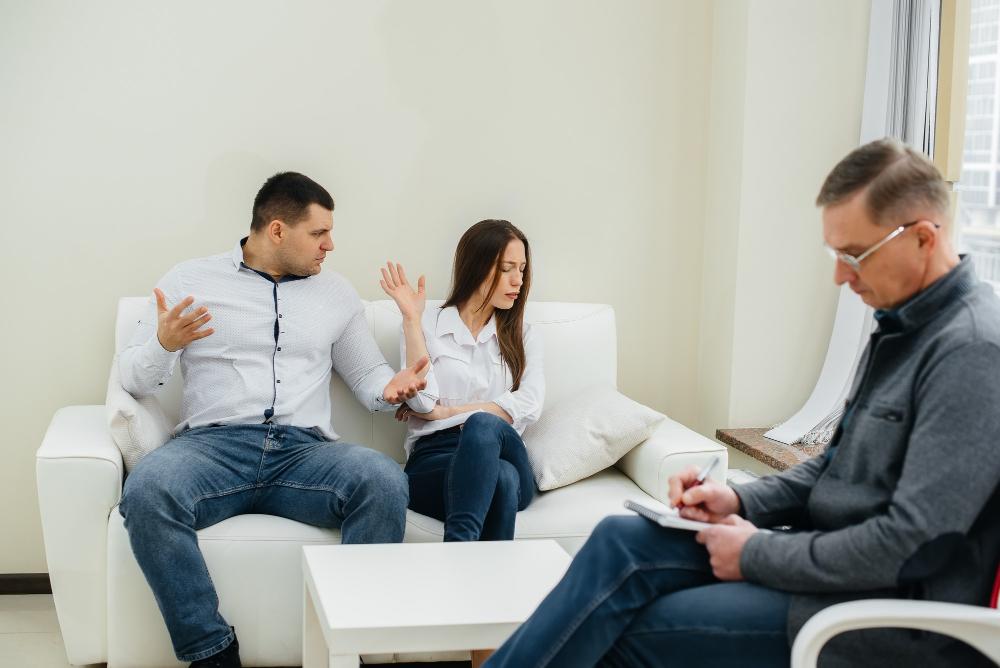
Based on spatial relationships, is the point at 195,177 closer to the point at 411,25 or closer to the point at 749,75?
the point at 411,25

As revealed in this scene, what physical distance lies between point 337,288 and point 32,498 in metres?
1.24

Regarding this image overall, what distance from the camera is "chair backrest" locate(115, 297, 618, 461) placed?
3223 mm

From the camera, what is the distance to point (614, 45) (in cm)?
365

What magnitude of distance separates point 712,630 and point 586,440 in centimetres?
139

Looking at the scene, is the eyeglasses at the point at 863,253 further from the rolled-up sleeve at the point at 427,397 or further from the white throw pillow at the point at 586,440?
the rolled-up sleeve at the point at 427,397

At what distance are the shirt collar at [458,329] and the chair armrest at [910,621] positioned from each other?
5.85ft

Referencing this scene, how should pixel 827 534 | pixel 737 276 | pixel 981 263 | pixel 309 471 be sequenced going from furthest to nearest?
pixel 737 276, pixel 981 263, pixel 309 471, pixel 827 534

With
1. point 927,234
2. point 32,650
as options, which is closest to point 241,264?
point 32,650

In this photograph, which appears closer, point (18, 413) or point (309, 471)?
point (309, 471)

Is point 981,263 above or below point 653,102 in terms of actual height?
below

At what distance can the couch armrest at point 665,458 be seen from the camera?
2912 millimetres

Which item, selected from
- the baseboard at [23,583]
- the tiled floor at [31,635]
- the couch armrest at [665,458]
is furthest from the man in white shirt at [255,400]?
the baseboard at [23,583]

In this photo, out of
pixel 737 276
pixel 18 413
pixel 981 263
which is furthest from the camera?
pixel 737 276

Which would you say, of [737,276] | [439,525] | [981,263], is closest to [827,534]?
[439,525]
